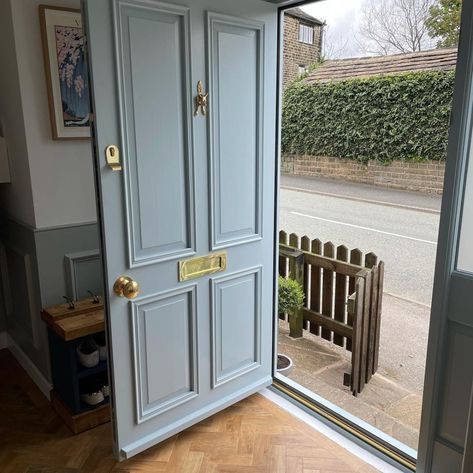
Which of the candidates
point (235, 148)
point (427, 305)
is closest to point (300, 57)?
point (427, 305)

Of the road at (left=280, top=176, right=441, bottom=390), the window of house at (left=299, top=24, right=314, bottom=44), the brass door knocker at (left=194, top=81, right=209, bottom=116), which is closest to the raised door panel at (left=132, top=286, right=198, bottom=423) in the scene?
the brass door knocker at (left=194, top=81, right=209, bottom=116)

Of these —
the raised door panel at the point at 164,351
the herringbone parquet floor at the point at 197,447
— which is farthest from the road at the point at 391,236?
the raised door panel at the point at 164,351

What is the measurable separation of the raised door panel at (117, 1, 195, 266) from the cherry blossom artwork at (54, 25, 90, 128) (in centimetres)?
53

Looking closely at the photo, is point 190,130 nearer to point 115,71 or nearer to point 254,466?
point 115,71

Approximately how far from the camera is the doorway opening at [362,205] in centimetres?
280

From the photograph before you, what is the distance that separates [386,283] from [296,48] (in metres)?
3.82

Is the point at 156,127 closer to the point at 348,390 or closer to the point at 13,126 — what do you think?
the point at 13,126

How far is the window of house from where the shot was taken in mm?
6008

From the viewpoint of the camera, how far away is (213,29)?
5.75 ft

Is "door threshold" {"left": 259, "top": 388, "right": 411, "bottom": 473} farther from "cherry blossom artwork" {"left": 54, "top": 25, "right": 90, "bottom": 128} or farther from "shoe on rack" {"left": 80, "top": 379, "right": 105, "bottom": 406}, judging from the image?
"cherry blossom artwork" {"left": 54, "top": 25, "right": 90, "bottom": 128}

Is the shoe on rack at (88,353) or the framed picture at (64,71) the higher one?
the framed picture at (64,71)

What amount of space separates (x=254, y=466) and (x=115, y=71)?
1.73 m

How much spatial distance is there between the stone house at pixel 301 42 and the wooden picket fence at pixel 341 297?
136 inches

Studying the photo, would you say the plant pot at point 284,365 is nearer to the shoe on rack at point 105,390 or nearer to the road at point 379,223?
the shoe on rack at point 105,390
